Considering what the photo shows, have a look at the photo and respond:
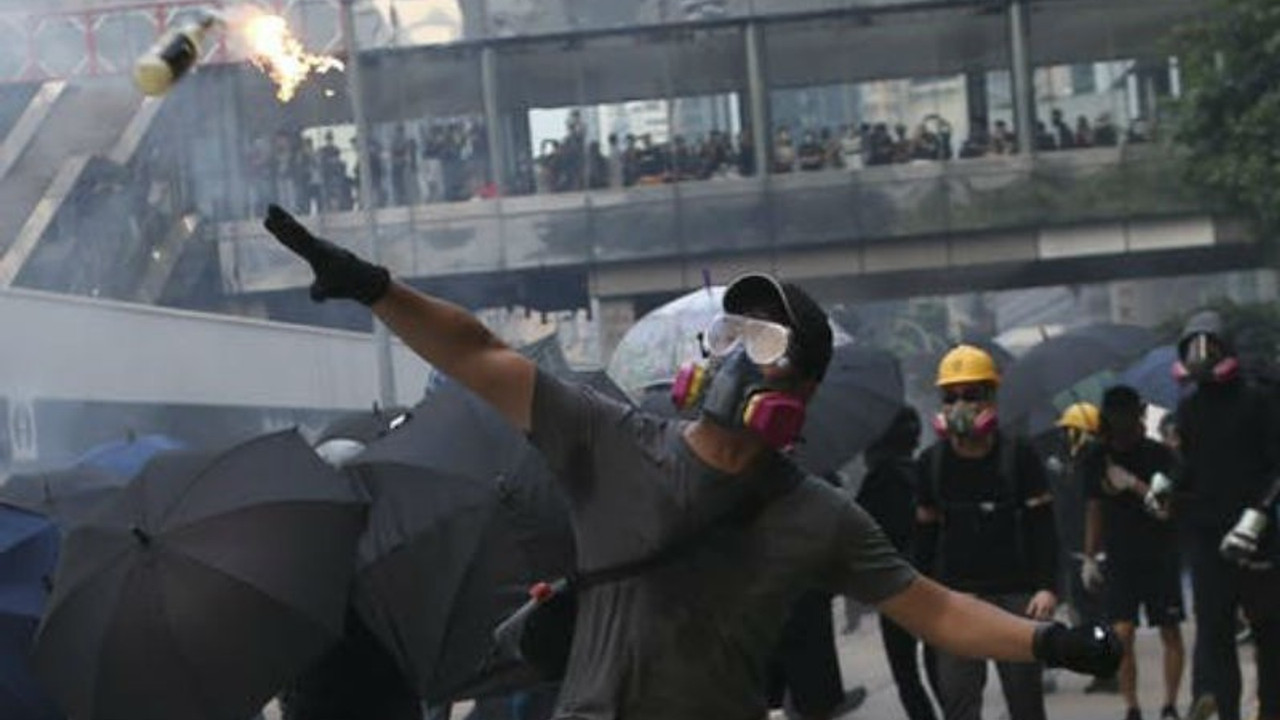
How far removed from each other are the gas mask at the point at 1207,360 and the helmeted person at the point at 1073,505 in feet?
9.53

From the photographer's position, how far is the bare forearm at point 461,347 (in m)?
4.10

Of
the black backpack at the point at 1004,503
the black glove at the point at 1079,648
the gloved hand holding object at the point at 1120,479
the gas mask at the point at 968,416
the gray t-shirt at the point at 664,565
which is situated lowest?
the gloved hand holding object at the point at 1120,479

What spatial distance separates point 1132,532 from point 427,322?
664 cm

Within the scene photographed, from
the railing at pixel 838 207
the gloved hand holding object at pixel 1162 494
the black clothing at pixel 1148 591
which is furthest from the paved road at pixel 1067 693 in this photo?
the railing at pixel 838 207

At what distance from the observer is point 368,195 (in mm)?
23812

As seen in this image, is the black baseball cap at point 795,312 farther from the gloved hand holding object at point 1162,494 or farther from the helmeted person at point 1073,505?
the helmeted person at point 1073,505

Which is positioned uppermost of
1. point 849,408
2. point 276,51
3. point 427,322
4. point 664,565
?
point 276,51

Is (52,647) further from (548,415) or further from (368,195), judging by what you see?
(368,195)

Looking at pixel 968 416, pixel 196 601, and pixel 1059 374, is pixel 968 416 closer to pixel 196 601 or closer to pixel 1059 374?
pixel 196 601

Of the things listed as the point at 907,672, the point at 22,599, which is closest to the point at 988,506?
the point at 907,672

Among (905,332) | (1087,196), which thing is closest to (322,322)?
(1087,196)

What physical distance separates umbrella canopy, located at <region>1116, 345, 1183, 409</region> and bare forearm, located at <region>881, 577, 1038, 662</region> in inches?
429

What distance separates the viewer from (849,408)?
1066 centimetres

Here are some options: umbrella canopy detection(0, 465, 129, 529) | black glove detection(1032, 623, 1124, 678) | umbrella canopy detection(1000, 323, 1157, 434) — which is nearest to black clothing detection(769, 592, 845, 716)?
umbrella canopy detection(0, 465, 129, 529)
